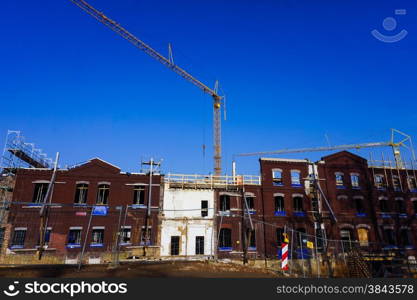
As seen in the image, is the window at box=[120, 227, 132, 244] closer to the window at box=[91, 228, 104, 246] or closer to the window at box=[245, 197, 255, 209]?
the window at box=[91, 228, 104, 246]

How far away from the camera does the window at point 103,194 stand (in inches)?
1177

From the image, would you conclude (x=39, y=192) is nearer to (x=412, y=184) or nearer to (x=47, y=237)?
(x=47, y=237)

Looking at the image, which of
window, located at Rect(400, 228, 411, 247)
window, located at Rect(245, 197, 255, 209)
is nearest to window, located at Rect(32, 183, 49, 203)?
window, located at Rect(245, 197, 255, 209)

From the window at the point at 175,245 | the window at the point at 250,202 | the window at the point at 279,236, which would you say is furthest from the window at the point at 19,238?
the window at the point at 279,236

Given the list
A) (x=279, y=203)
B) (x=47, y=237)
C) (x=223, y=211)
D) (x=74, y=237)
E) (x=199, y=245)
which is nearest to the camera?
(x=47, y=237)

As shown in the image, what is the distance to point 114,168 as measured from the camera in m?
30.9

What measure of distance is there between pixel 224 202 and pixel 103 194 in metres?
13.5

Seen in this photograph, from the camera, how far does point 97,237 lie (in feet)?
92.6

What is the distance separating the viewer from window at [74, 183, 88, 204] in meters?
29.4

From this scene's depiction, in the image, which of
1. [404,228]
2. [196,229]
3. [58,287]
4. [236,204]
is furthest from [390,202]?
[58,287]

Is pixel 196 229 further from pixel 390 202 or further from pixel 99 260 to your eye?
pixel 390 202

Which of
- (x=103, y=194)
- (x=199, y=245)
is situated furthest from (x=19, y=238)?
(x=199, y=245)

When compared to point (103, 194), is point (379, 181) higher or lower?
higher

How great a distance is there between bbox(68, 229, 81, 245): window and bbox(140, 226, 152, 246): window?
6051 millimetres
